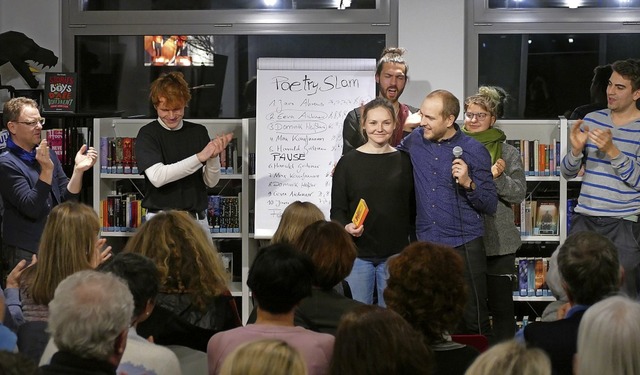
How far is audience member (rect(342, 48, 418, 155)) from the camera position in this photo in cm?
553

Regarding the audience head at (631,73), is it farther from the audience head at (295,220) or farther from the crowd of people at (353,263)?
the audience head at (295,220)

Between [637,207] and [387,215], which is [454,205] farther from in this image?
[637,207]

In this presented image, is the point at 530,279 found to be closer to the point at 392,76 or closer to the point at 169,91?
the point at 392,76

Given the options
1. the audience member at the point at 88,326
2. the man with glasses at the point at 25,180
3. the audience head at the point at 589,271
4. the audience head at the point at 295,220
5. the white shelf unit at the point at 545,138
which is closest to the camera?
the audience member at the point at 88,326

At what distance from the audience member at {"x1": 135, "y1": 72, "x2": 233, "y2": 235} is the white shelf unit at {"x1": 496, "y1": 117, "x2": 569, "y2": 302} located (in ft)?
6.79

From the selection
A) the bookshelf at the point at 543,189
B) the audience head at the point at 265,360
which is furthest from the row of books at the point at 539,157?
the audience head at the point at 265,360

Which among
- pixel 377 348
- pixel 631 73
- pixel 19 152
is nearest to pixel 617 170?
pixel 631 73

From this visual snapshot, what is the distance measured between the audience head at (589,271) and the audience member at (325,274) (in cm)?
79

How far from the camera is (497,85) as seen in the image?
689 cm

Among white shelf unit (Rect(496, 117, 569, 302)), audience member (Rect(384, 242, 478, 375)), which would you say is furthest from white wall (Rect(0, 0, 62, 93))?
audience member (Rect(384, 242, 478, 375))

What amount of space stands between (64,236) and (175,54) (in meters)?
3.51

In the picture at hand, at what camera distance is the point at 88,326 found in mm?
2482

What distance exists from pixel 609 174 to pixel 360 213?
1426 mm

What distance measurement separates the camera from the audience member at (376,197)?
5.01 m
